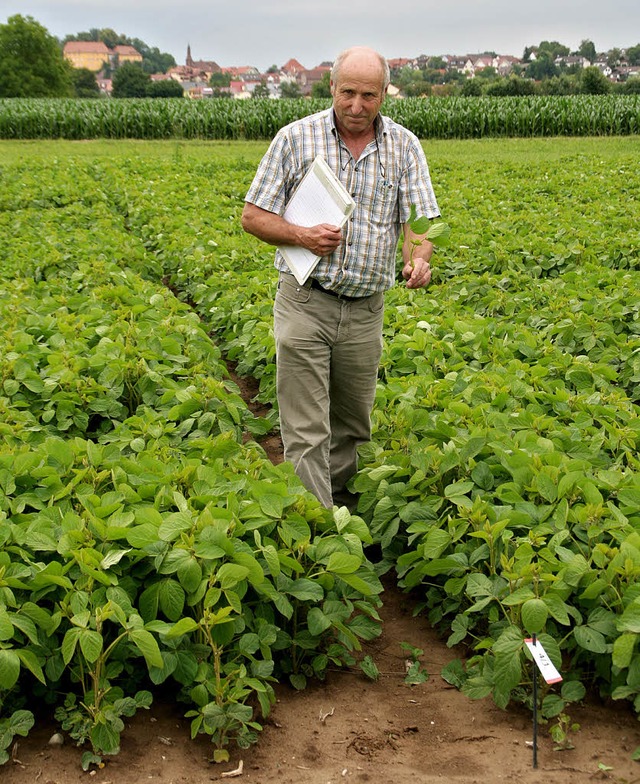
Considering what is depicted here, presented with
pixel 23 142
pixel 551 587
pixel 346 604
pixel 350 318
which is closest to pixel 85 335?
pixel 350 318

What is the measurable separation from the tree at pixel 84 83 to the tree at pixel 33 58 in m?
12.6

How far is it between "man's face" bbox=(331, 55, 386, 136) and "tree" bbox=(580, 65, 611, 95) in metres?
42.4

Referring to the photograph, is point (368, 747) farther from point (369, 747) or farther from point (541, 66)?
point (541, 66)

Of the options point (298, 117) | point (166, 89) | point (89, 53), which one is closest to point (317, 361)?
point (298, 117)

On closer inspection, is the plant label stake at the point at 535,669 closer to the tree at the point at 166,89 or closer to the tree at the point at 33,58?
the tree at the point at 166,89

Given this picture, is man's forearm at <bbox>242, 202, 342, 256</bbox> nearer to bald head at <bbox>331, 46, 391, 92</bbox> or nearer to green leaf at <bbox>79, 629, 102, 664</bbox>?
bald head at <bbox>331, 46, 391, 92</bbox>

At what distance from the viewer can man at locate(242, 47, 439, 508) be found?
155 inches

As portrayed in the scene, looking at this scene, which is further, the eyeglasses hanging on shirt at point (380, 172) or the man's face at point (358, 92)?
the eyeglasses hanging on shirt at point (380, 172)

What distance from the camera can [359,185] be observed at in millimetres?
4078

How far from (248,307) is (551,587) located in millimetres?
4488

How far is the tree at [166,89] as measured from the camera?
2816 inches

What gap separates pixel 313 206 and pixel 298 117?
28.1 m

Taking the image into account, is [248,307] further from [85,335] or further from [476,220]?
[476,220]

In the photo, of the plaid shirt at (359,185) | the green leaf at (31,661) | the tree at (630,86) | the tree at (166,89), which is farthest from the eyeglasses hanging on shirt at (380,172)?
the tree at (166,89)
